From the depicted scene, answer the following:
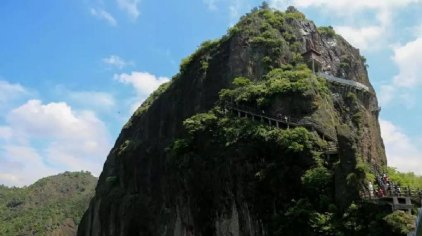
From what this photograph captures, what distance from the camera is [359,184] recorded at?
24.5 meters

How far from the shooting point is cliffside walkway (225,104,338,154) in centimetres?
3080

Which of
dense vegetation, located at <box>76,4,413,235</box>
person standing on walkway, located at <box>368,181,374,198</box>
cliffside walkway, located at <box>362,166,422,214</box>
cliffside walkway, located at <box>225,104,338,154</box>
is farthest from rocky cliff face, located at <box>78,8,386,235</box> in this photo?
cliffside walkway, located at <box>362,166,422,214</box>

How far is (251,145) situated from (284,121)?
10.7ft

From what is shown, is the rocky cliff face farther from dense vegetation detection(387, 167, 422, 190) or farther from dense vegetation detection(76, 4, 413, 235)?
dense vegetation detection(387, 167, 422, 190)

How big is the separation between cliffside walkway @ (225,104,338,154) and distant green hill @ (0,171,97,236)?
333ft

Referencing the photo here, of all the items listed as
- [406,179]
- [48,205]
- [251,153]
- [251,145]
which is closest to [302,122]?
[251,145]

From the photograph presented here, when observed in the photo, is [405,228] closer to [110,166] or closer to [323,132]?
[323,132]

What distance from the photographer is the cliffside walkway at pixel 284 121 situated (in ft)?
101

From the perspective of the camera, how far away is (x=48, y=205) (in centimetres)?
14762

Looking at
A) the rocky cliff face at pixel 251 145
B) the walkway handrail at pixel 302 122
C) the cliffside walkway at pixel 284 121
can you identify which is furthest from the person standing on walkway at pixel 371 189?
the walkway handrail at pixel 302 122

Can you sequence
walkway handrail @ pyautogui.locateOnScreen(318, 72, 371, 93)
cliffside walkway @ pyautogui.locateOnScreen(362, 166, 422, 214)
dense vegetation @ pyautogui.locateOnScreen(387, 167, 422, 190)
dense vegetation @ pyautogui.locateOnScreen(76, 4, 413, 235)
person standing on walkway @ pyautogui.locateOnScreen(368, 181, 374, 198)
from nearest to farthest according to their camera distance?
1. cliffside walkway @ pyautogui.locateOnScreen(362, 166, 422, 214)
2. person standing on walkway @ pyautogui.locateOnScreen(368, 181, 374, 198)
3. dense vegetation @ pyautogui.locateOnScreen(76, 4, 413, 235)
4. dense vegetation @ pyautogui.locateOnScreen(387, 167, 422, 190)
5. walkway handrail @ pyautogui.locateOnScreen(318, 72, 371, 93)

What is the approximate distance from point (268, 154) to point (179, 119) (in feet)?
50.0

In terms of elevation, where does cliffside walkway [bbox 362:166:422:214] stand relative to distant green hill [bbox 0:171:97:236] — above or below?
below

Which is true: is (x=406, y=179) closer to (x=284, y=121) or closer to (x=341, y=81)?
(x=284, y=121)
